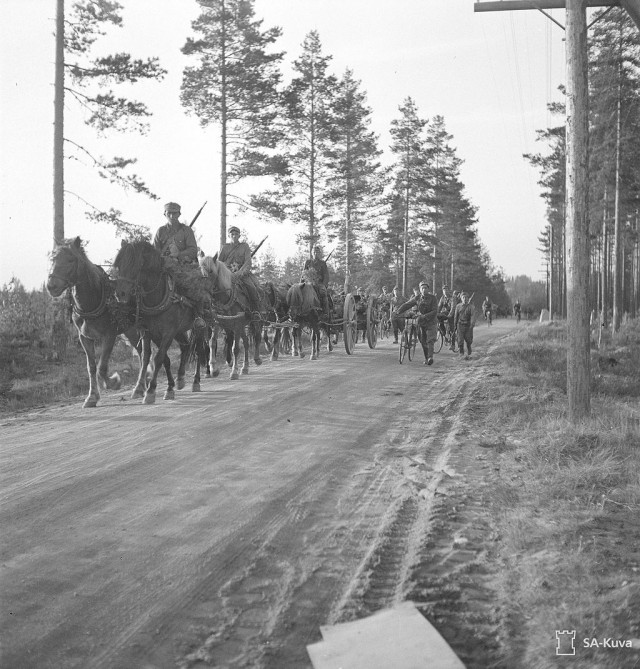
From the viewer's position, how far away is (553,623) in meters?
3.27

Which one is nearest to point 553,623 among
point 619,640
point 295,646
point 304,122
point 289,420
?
point 619,640

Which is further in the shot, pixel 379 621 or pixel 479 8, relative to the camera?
pixel 479 8

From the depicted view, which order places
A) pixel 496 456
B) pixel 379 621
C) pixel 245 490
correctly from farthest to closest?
pixel 496 456 < pixel 245 490 < pixel 379 621

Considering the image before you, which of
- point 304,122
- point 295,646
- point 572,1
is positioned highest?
point 304,122

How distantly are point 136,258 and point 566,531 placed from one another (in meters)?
7.49

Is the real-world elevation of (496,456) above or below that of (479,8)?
below

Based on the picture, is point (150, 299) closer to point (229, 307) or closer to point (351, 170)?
point (229, 307)

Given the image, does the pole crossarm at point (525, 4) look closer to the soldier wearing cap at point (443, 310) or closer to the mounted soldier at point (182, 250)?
the mounted soldier at point (182, 250)

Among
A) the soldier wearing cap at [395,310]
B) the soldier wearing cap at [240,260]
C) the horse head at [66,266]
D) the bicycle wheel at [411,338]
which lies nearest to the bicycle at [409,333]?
the bicycle wheel at [411,338]

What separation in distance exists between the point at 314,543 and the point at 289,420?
13.5 feet

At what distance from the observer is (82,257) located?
375 inches

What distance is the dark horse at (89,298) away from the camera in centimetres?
910

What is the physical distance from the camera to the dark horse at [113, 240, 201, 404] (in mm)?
9789

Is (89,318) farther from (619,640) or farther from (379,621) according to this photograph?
(619,640)
